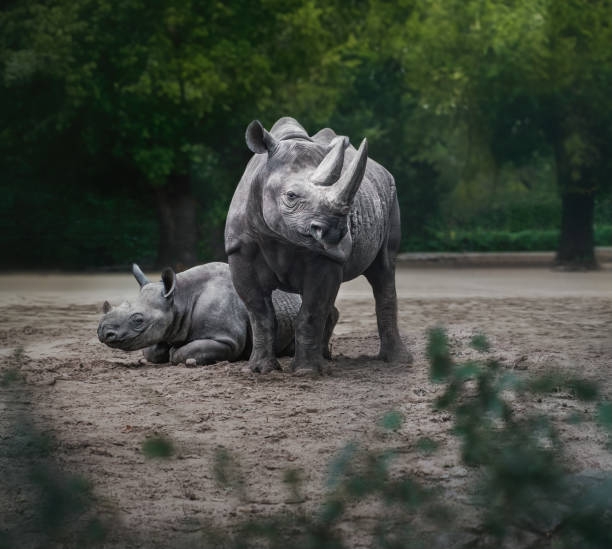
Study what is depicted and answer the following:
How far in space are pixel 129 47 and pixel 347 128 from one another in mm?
10657

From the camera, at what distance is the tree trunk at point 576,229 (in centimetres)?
2598

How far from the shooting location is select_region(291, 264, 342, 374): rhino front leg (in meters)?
7.00

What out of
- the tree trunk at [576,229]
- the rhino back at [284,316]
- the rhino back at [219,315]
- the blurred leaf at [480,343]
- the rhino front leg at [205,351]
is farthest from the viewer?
the tree trunk at [576,229]

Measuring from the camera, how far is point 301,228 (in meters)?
6.44

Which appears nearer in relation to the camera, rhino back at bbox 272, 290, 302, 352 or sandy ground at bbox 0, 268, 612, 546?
sandy ground at bbox 0, 268, 612, 546

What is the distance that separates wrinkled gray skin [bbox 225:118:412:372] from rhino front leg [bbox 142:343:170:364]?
1.16 meters

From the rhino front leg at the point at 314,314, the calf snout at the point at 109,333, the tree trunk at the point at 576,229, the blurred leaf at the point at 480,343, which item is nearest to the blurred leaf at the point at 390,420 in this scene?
the blurred leaf at the point at 480,343

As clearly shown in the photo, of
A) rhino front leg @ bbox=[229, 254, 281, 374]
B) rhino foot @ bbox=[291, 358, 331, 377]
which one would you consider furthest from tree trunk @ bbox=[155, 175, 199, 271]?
rhino foot @ bbox=[291, 358, 331, 377]

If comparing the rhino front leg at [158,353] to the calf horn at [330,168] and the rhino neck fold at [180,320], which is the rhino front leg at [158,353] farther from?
the calf horn at [330,168]

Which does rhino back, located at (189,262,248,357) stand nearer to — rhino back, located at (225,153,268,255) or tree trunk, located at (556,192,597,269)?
rhino back, located at (225,153,268,255)

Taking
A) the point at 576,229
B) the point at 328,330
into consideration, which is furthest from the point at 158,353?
the point at 576,229

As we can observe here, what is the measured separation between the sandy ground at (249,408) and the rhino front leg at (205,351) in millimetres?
156

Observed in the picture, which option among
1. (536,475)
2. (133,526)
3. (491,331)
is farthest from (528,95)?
(536,475)

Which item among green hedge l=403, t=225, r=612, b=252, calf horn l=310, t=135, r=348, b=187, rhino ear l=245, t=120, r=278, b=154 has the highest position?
rhino ear l=245, t=120, r=278, b=154
